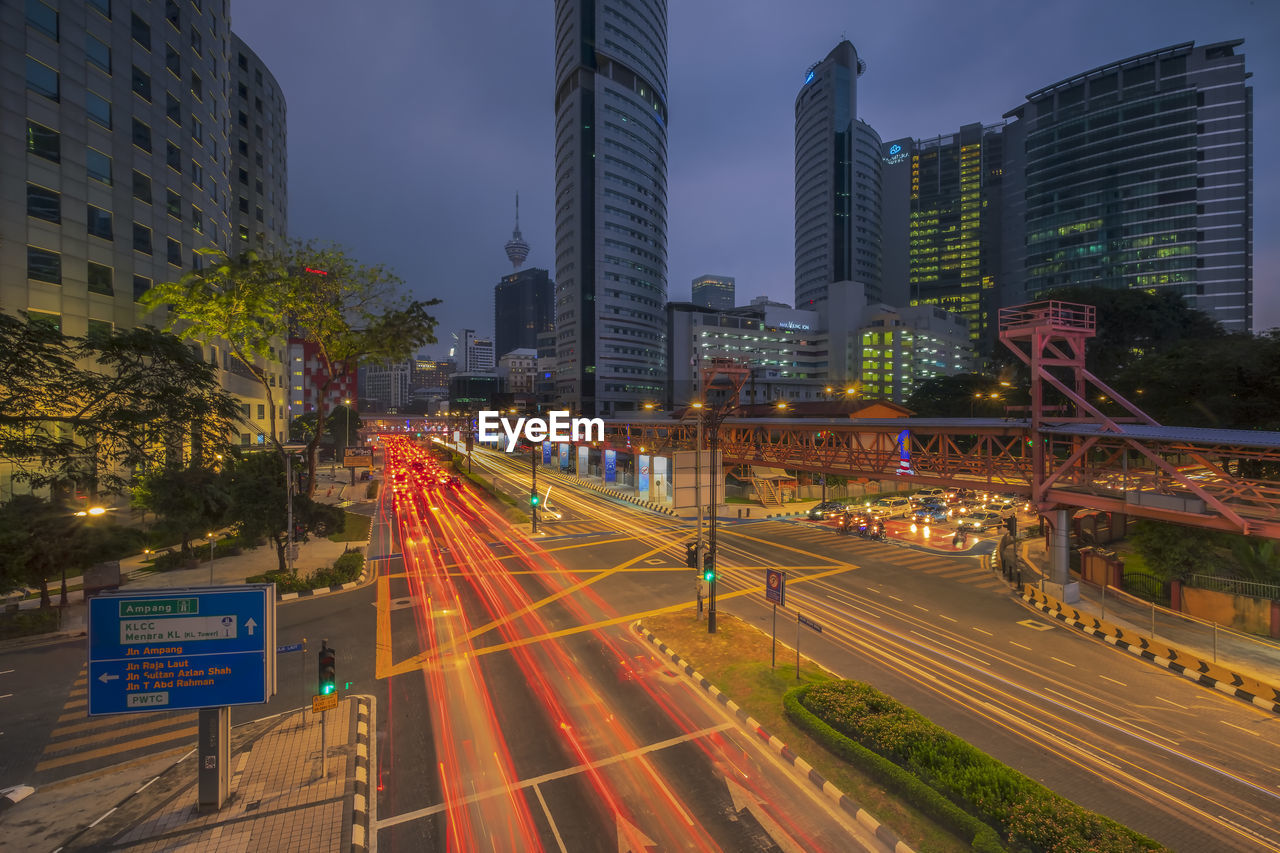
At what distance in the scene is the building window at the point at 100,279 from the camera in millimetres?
34000

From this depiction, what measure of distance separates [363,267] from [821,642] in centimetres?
2774

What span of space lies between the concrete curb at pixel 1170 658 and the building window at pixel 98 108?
58153mm

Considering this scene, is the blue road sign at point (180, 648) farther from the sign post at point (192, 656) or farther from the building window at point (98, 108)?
the building window at point (98, 108)

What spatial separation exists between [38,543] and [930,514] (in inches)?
2007

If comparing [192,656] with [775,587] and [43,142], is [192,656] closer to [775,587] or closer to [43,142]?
[775,587]

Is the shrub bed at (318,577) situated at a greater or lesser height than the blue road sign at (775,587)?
lesser

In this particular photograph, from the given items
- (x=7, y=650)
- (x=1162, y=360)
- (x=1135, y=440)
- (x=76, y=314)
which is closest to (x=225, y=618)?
(x=7, y=650)

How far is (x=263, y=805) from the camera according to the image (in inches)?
429

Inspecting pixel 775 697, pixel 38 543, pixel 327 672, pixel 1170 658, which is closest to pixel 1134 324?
pixel 1170 658

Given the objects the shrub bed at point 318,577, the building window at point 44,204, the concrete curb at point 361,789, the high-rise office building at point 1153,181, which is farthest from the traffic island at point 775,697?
the high-rise office building at point 1153,181

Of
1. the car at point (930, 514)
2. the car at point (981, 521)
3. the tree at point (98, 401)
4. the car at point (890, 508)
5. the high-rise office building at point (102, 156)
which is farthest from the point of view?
the car at point (890, 508)

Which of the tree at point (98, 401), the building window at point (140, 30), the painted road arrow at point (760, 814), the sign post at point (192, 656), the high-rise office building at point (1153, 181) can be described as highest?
the high-rise office building at point (1153, 181)

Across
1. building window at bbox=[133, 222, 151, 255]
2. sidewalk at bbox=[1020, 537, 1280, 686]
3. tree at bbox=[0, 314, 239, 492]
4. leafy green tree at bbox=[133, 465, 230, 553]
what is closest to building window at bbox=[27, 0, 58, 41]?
building window at bbox=[133, 222, 151, 255]

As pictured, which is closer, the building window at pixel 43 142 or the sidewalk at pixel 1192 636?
the sidewalk at pixel 1192 636
